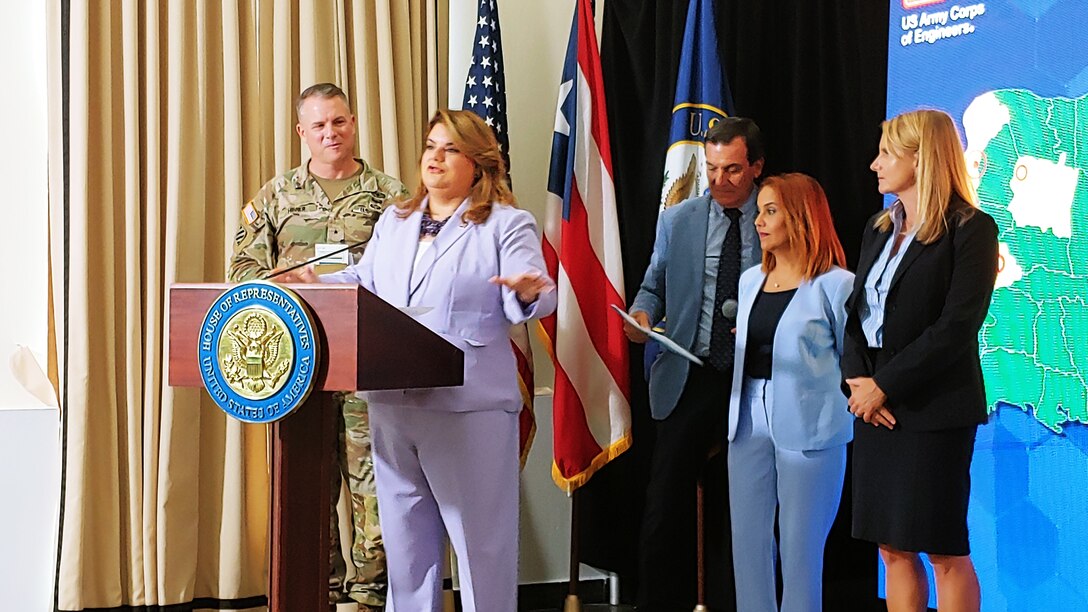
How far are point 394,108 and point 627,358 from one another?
1.21m

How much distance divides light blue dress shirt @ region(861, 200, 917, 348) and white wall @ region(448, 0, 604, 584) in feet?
5.84

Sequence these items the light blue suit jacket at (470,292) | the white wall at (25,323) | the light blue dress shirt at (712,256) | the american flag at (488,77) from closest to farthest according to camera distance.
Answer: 1. the light blue suit jacket at (470,292)
2. the light blue dress shirt at (712,256)
3. the white wall at (25,323)
4. the american flag at (488,77)

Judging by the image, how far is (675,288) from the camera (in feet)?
11.2

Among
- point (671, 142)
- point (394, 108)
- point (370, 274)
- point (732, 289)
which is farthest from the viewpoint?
point (394, 108)

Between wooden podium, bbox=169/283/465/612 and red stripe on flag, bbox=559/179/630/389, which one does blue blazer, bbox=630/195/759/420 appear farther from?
wooden podium, bbox=169/283/465/612

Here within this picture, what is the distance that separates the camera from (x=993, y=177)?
261 centimetres

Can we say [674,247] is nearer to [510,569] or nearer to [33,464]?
[510,569]

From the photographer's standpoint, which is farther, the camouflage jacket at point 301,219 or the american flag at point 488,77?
the american flag at point 488,77

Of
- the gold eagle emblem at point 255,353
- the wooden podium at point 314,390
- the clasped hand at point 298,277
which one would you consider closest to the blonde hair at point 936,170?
the wooden podium at point 314,390

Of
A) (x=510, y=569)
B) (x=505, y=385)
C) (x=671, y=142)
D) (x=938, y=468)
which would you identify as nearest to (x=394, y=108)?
(x=671, y=142)

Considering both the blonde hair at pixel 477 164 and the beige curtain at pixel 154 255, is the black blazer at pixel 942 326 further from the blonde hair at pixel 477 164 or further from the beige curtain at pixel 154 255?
the beige curtain at pixel 154 255

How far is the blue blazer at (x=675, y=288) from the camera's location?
3.36 metres

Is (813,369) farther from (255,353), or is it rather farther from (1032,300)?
(255,353)

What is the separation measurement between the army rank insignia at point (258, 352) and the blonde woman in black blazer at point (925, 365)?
55.8 inches
